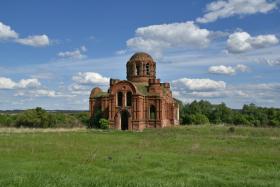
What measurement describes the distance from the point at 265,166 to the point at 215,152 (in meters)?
5.77

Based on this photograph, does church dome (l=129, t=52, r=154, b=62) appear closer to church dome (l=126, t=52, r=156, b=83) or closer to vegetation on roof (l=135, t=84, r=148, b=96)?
church dome (l=126, t=52, r=156, b=83)

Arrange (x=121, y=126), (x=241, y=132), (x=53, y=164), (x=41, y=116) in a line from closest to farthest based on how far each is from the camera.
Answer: (x=53, y=164) → (x=241, y=132) → (x=121, y=126) → (x=41, y=116)

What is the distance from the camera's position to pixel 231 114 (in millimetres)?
89250


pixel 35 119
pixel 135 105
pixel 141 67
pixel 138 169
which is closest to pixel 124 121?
pixel 135 105

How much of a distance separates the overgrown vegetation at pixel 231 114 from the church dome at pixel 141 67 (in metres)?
20.2

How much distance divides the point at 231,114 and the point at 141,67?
38.2m

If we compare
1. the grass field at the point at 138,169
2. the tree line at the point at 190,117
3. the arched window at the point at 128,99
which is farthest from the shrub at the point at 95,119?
the grass field at the point at 138,169

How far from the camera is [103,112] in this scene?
181 feet

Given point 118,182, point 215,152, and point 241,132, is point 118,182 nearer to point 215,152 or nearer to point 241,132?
point 215,152

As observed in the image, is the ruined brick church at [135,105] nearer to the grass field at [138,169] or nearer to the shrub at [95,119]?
the shrub at [95,119]

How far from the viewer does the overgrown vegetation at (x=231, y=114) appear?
81.9 meters

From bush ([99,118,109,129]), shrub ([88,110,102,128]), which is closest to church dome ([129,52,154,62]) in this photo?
shrub ([88,110,102,128])

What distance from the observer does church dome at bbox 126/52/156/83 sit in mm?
58438

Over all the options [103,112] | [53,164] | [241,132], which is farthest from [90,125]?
[53,164]
